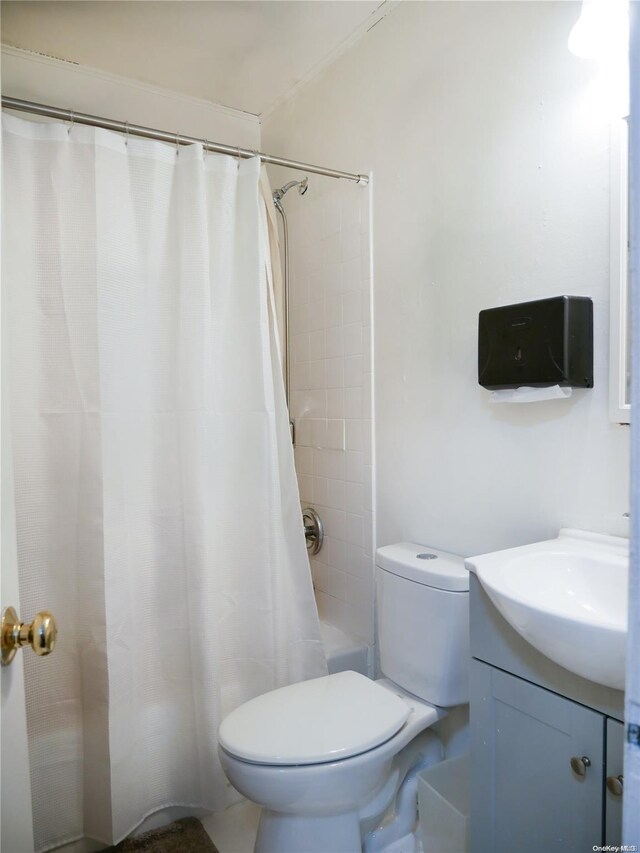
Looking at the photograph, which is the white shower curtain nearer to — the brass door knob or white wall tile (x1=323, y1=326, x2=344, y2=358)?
white wall tile (x1=323, y1=326, x2=344, y2=358)

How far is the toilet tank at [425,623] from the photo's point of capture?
1.50m

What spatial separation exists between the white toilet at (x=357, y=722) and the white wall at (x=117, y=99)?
1.94 m

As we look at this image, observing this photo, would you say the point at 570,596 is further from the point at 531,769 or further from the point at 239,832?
A: the point at 239,832

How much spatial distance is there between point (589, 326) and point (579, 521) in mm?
458

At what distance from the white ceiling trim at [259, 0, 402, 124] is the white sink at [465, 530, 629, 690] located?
1.73 meters

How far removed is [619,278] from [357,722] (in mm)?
1196

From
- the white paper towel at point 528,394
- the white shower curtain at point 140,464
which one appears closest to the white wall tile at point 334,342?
the white shower curtain at point 140,464

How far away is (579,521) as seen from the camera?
4.49ft

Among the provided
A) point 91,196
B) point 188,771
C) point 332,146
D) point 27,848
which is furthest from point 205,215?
point 188,771

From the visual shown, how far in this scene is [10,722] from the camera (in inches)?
29.1

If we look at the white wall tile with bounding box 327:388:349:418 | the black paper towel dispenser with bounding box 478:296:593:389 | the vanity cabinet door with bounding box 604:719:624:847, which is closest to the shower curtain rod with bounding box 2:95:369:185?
the white wall tile with bounding box 327:388:349:418

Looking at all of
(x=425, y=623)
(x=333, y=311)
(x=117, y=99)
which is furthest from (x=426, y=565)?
(x=117, y=99)

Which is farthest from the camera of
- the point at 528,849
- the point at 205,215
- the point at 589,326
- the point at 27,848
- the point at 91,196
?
the point at 205,215

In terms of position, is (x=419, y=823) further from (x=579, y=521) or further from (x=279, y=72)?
(x=279, y=72)
